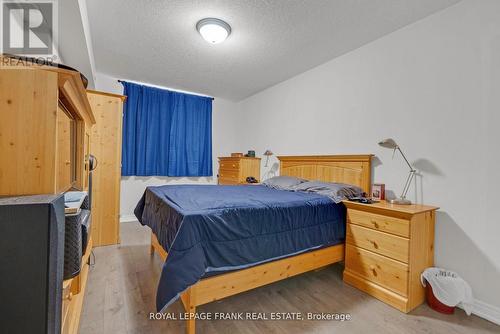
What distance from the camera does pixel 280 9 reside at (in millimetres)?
2166

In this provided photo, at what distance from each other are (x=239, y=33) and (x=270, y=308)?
2669 mm

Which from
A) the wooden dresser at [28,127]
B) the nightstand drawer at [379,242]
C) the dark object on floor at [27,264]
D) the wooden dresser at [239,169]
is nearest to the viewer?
the dark object on floor at [27,264]

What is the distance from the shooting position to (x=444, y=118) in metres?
2.10

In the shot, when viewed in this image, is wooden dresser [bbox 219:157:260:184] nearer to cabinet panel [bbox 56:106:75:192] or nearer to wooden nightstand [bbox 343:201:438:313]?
wooden nightstand [bbox 343:201:438:313]

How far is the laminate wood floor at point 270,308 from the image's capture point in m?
1.58

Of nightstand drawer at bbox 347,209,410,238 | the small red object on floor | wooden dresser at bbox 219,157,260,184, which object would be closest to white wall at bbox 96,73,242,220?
wooden dresser at bbox 219,157,260,184

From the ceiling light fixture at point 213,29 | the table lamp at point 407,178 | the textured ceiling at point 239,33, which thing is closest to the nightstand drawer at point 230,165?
the textured ceiling at point 239,33

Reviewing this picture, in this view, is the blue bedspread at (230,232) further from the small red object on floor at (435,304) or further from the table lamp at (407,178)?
the small red object on floor at (435,304)

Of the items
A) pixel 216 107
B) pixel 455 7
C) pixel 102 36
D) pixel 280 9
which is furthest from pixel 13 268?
pixel 216 107

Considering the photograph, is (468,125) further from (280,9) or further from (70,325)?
(70,325)

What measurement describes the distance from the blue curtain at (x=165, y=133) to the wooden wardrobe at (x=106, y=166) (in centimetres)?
121

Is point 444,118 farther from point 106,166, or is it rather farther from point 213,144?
point 213,144

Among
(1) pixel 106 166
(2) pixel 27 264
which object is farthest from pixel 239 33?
(2) pixel 27 264

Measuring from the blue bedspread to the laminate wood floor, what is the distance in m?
0.38
